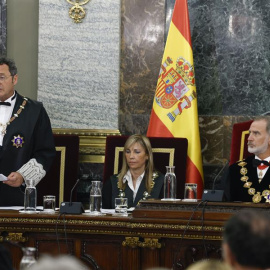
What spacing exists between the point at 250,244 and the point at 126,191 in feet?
13.1

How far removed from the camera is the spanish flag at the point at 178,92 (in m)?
6.55

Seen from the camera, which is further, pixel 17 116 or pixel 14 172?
pixel 17 116

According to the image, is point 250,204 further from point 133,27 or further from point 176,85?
point 133,27

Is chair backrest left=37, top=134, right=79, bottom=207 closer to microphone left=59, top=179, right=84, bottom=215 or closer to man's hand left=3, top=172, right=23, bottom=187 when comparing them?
man's hand left=3, top=172, right=23, bottom=187

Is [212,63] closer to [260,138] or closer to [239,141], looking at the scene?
[239,141]

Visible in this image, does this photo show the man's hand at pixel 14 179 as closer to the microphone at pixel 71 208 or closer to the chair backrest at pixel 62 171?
the microphone at pixel 71 208

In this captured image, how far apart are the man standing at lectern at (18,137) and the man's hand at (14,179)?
0.13 m

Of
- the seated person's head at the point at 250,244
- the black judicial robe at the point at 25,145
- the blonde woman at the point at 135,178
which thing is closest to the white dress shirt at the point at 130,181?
the blonde woman at the point at 135,178

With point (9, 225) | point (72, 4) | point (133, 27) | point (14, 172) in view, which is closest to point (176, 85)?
A: point (133, 27)

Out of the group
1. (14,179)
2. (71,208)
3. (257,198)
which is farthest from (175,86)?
(71,208)

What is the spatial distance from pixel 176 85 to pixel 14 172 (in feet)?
6.55

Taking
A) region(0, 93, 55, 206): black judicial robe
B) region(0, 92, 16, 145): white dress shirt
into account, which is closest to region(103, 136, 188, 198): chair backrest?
region(0, 93, 55, 206): black judicial robe

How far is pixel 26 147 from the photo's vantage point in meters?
5.52

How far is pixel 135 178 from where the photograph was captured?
577cm
